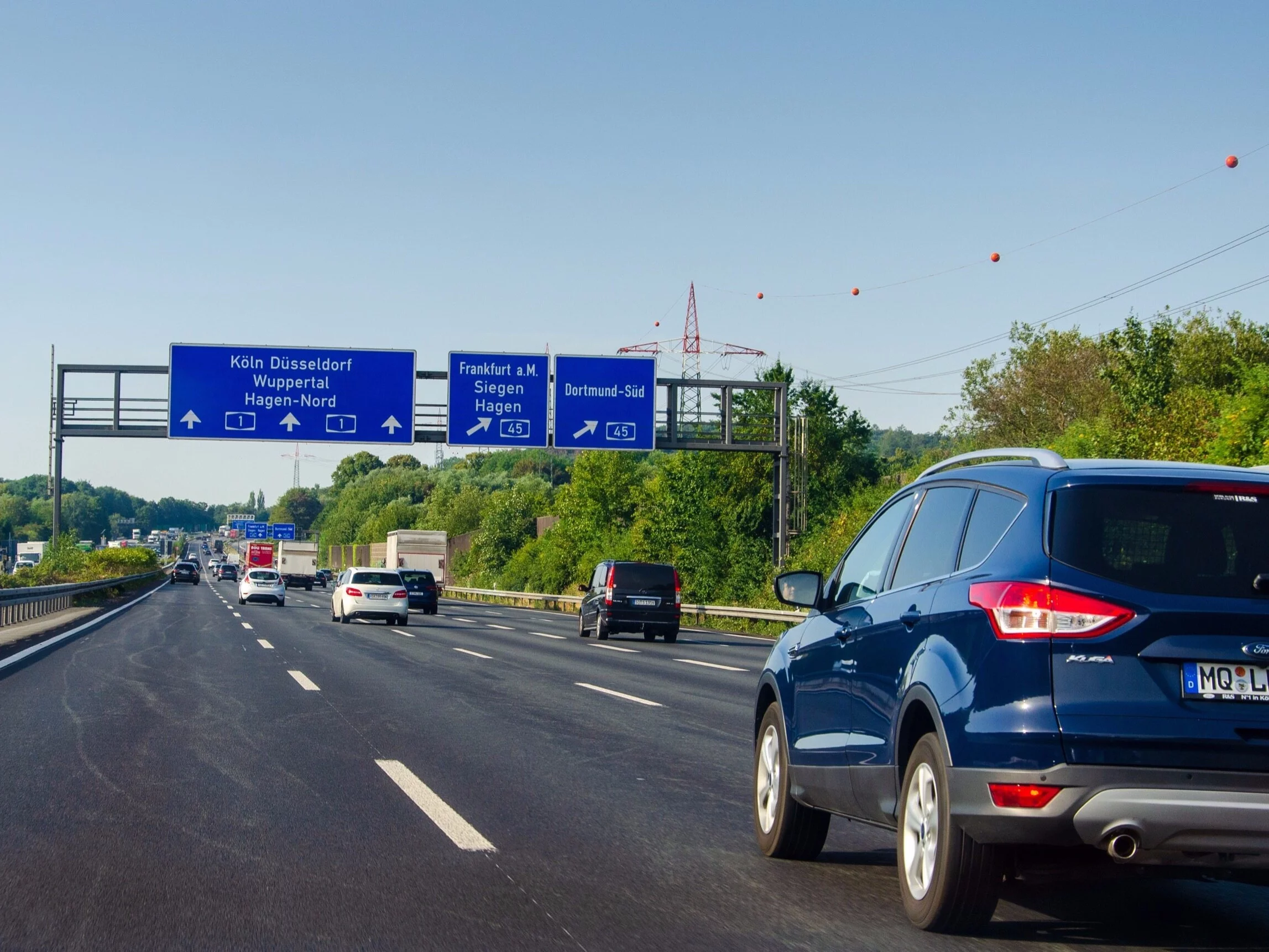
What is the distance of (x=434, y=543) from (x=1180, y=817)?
69751 mm

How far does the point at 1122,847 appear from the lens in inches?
187

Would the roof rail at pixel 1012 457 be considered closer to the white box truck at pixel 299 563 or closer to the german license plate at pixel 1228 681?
the german license plate at pixel 1228 681

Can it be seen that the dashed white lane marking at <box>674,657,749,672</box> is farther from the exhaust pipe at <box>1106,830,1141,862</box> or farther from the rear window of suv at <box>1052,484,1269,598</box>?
the exhaust pipe at <box>1106,830,1141,862</box>

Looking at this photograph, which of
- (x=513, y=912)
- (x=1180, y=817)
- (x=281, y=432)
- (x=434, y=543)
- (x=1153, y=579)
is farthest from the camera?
(x=434, y=543)

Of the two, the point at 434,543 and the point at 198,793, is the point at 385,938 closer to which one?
the point at 198,793

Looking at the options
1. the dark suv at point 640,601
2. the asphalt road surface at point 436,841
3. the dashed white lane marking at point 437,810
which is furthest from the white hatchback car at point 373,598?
the dashed white lane marking at point 437,810

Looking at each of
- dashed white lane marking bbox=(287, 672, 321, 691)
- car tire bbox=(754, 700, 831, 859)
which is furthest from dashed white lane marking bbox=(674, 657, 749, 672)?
car tire bbox=(754, 700, 831, 859)

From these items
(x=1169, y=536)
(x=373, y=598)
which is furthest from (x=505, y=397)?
(x=1169, y=536)

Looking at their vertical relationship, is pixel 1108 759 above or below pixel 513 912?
above

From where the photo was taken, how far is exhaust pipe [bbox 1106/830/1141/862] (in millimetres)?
4734

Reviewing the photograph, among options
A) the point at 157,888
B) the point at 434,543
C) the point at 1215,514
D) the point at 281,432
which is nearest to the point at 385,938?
the point at 157,888

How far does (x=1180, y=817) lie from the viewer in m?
4.67

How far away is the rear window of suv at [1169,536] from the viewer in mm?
4996

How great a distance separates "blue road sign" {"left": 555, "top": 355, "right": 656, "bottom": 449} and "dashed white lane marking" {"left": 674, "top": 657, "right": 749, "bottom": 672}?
45.4 ft
